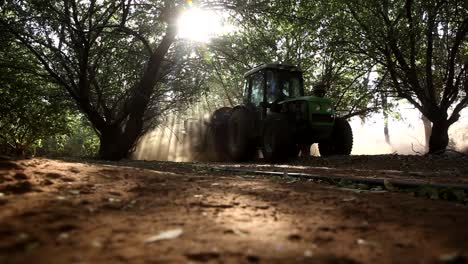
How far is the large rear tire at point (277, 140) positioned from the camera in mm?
11094

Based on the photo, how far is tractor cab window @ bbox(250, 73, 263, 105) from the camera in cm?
1275

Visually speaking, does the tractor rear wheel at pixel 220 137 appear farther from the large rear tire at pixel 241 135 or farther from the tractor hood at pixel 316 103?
the tractor hood at pixel 316 103

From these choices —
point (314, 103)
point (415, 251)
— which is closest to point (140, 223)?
point (415, 251)

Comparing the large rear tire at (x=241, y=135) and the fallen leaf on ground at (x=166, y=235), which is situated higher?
the large rear tire at (x=241, y=135)

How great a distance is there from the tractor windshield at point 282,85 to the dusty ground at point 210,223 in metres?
8.21

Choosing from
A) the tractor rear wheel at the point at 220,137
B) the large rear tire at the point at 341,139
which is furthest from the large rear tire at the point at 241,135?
the large rear tire at the point at 341,139

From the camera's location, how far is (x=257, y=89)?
12930mm

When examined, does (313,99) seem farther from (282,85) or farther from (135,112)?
(135,112)

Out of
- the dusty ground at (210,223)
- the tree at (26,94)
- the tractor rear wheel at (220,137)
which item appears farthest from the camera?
the tractor rear wheel at (220,137)

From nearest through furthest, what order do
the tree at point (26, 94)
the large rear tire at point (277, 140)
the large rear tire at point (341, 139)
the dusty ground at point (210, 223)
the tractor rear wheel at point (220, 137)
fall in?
the dusty ground at point (210, 223) → the large rear tire at point (277, 140) → the large rear tire at point (341, 139) → the tree at point (26, 94) → the tractor rear wheel at point (220, 137)

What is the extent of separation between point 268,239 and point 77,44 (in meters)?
11.4

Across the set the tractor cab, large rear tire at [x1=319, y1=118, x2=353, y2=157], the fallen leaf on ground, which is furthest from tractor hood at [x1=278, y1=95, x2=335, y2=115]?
the fallen leaf on ground

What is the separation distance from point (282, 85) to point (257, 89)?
2.80 ft

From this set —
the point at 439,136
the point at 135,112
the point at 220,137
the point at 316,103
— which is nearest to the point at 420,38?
the point at 439,136
